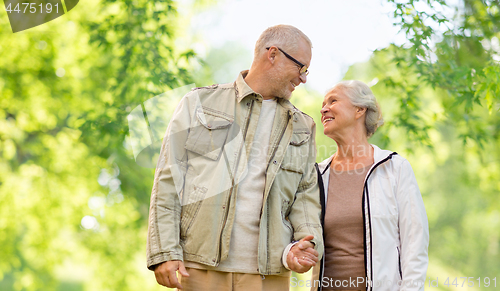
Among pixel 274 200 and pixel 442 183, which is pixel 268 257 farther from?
pixel 442 183

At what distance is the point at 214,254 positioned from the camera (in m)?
1.88

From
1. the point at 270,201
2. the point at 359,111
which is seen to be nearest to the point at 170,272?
the point at 270,201

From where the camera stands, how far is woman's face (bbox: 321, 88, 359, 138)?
2.49 meters

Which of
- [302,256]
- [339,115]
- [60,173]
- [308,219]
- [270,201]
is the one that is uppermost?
[60,173]

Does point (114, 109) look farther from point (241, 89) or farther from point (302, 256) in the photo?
point (302, 256)

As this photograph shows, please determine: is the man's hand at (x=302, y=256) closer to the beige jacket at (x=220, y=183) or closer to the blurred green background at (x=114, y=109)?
the beige jacket at (x=220, y=183)

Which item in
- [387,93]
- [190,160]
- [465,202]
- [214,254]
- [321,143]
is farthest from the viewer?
[465,202]

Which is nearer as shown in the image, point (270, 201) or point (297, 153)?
point (270, 201)

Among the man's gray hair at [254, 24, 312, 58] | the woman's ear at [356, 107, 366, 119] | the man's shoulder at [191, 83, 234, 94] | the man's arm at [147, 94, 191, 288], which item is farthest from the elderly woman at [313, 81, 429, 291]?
the man's arm at [147, 94, 191, 288]

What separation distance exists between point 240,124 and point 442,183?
46.7 feet

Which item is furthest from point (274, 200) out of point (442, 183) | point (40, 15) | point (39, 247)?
point (442, 183)

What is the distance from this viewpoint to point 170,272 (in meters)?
1.79

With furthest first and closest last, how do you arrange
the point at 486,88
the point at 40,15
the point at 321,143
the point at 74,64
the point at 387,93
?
the point at 74,64 < the point at 40,15 < the point at 321,143 < the point at 387,93 < the point at 486,88

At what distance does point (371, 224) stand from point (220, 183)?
0.80m
